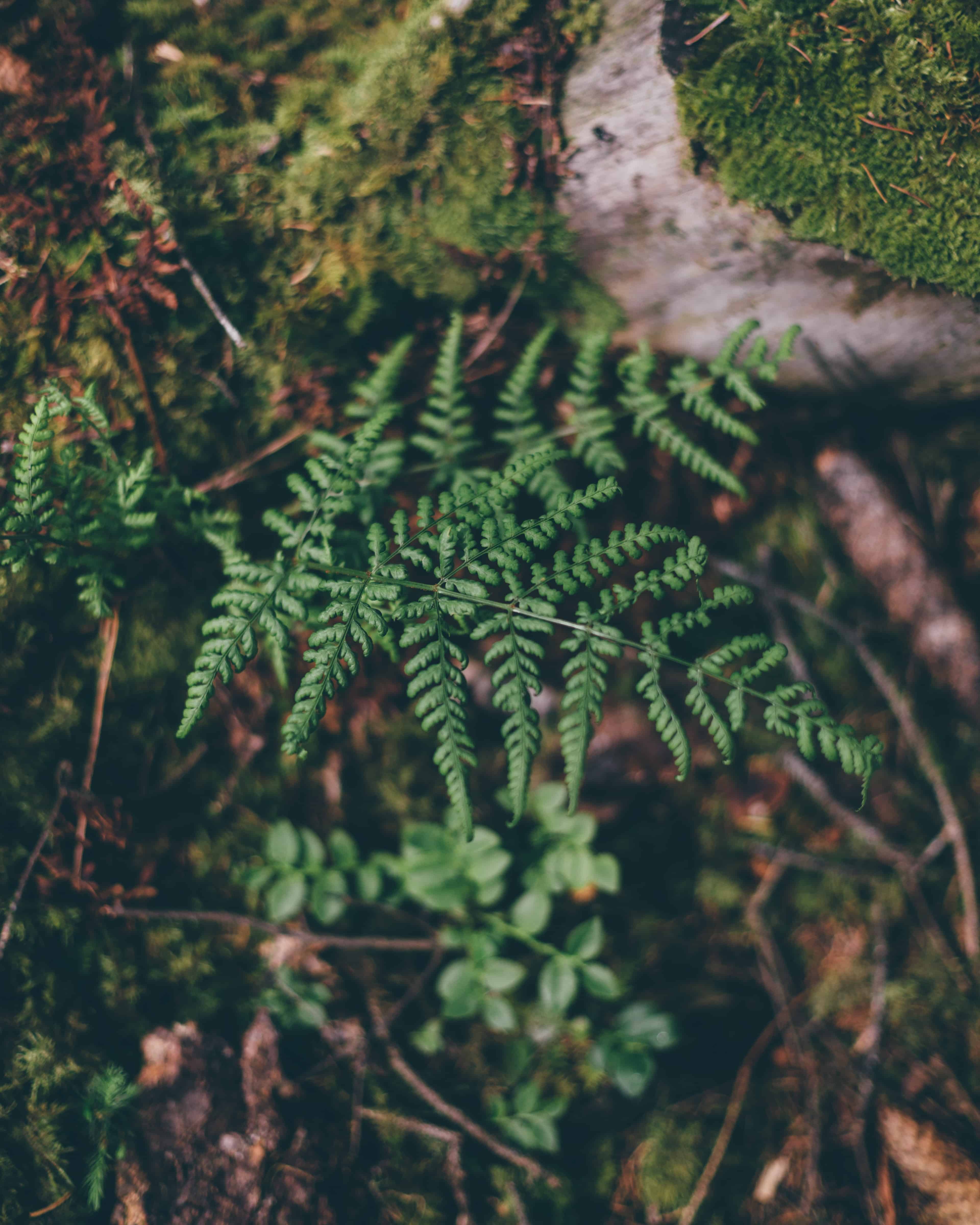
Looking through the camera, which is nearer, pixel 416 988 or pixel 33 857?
pixel 33 857

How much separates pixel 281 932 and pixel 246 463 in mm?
1993

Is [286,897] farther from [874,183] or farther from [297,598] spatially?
[874,183]

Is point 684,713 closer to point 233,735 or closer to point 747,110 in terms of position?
point 233,735

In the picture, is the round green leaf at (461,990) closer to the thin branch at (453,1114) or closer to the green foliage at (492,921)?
→ the green foliage at (492,921)

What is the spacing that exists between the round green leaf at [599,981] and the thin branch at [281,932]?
68cm

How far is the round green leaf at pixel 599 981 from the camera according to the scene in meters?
2.83

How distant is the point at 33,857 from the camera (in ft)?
8.25

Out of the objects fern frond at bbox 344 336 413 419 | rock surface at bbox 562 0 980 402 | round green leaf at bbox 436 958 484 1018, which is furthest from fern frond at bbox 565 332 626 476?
round green leaf at bbox 436 958 484 1018

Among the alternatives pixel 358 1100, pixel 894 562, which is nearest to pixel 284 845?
pixel 358 1100

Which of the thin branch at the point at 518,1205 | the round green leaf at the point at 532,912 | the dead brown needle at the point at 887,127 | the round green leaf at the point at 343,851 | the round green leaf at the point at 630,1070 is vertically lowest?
the thin branch at the point at 518,1205

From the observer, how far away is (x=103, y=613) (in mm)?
2293

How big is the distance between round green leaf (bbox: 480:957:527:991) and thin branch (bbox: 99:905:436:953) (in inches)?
11.6

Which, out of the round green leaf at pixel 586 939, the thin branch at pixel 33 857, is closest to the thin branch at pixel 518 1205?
the round green leaf at pixel 586 939

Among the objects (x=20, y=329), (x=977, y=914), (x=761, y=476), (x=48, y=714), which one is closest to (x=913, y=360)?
(x=761, y=476)
